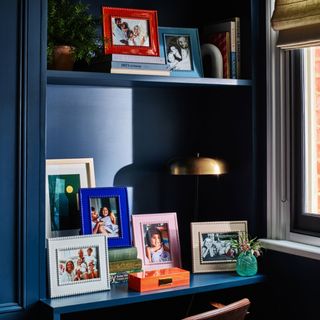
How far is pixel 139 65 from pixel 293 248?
933 millimetres

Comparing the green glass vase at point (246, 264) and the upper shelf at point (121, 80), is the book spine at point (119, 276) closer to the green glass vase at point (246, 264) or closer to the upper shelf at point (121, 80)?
the green glass vase at point (246, 264)

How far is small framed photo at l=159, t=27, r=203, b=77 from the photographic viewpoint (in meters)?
2.59

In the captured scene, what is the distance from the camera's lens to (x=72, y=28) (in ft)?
7.79

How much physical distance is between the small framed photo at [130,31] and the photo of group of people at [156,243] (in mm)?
720

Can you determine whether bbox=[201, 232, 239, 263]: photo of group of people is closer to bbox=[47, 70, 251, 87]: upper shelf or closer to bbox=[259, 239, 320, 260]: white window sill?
bbox=[259, 239, 320, 260]: white window sill

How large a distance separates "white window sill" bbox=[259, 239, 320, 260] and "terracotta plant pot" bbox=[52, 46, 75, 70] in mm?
1082

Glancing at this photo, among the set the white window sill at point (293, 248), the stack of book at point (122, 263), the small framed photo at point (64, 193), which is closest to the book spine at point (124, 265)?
the stack of book at point (122, 263)

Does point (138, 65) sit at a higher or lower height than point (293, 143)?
higher

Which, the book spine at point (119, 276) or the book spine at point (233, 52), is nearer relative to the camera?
the book spine at point (119, 276)

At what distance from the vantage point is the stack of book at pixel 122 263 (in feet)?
7.94

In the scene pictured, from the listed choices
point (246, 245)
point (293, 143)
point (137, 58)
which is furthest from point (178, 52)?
point (246, 245)

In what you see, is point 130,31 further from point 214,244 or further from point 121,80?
point 214,244

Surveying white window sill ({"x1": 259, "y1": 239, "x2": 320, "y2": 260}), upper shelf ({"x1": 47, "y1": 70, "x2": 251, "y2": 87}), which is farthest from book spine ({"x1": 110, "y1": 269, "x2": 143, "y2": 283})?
upper shelf ({"x1": 47, "y1": 70, "x2": 251, "y2": 87})

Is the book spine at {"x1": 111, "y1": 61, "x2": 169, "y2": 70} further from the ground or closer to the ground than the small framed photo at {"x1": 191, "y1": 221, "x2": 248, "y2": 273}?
further from the ground
